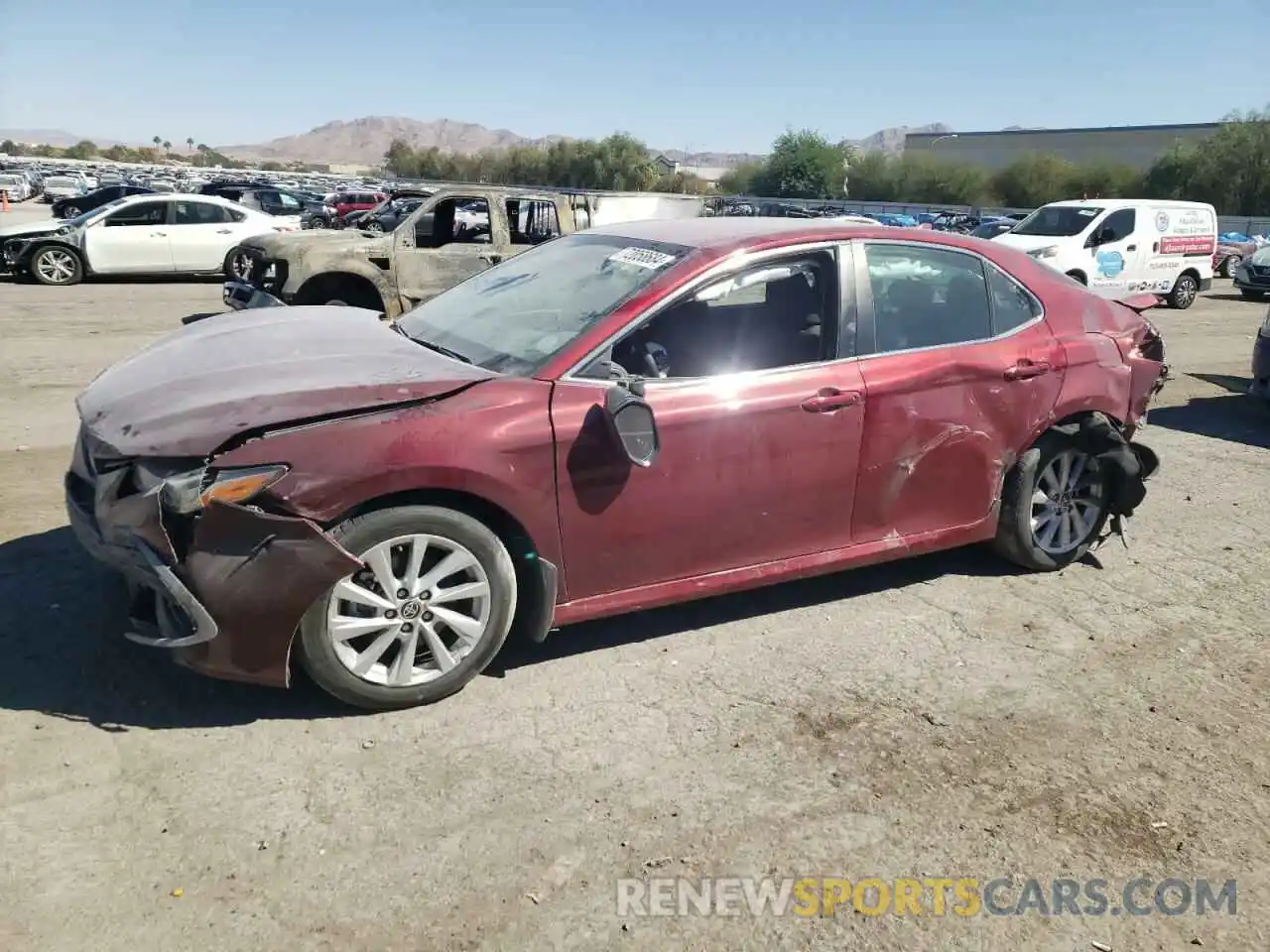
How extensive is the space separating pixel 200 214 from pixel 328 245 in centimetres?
876

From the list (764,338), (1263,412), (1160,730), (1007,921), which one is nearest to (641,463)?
(764,338)

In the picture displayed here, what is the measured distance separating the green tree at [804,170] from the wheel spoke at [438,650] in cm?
8370

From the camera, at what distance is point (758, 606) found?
14.3ft

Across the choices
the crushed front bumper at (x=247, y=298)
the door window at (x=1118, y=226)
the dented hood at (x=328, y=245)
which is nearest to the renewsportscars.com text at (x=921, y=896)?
the crushed front bumper at (x=247, y=298)

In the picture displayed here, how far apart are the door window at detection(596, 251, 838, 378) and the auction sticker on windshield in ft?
0.74

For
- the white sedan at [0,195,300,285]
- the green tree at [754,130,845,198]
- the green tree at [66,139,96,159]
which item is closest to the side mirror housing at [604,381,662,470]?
the white sedan at [0,195,300,285]

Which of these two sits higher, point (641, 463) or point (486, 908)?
point (641, 463)

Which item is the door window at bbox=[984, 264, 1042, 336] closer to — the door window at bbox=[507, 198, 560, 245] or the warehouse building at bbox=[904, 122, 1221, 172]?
the door window at bbox=[507, 198, 560, 245]

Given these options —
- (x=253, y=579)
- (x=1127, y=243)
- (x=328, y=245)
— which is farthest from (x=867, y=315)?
(x=1127, y=243)

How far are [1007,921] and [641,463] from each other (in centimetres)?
177

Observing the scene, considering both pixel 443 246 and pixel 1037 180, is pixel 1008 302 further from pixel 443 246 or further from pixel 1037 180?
pixel 1037 180

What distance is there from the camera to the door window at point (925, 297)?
416 cm

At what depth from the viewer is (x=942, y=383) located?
13.8 ft

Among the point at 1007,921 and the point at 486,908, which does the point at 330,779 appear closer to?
the point at 486,908
